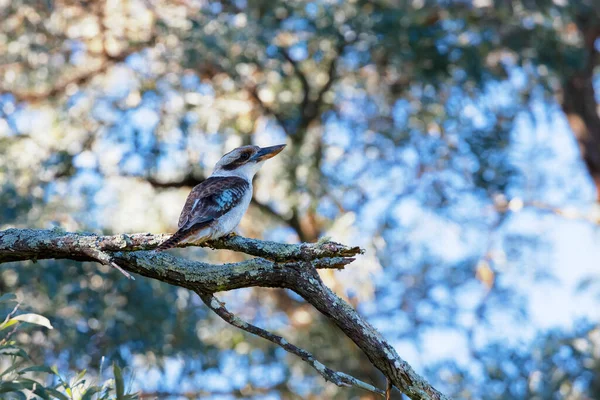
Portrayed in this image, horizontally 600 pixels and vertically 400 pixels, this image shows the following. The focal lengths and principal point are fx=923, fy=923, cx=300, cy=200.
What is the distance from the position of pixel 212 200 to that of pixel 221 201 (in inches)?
1.5

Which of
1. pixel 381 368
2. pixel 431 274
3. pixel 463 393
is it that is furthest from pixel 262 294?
pixel 381 368

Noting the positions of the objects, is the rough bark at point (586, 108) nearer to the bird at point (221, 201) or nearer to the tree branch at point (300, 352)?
the bird at point (221, 201)

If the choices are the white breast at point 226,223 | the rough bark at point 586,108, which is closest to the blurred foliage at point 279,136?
the rough bark at point 586,108

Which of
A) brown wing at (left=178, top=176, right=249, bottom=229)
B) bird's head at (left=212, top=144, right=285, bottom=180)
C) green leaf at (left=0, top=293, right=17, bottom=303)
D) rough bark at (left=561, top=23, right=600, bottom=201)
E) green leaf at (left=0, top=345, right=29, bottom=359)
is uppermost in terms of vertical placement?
green leaf at (left=0, top=293, right=17, bottom=303)

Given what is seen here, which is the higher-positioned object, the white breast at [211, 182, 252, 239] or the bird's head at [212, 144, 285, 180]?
the white breast at [211, 182, 252, 239]

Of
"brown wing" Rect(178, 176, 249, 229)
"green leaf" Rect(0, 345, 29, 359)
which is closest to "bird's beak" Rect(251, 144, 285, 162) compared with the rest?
"brown wing" Rect(178, 176, 249, 229)

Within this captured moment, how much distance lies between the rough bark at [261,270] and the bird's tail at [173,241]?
0.08 feet

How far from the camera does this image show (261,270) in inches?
110

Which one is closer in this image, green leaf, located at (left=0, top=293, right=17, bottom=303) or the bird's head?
green leaf, located at (left=0, top=293, right=17, bottom=303)

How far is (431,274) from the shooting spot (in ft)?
31.0

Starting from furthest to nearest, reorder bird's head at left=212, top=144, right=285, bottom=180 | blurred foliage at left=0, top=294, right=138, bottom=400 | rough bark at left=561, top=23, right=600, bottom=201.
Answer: rough bark at left=561, top=23, right=600, bottom=201 → bird's head at left=212, top=144, right=285, bottom=180 → blurred foliage at left=0, top=294, right=138, bottom=400

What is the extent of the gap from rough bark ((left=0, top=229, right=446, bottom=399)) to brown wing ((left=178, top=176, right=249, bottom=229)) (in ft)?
2.04

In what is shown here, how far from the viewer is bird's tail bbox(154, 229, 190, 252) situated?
2.86 meters

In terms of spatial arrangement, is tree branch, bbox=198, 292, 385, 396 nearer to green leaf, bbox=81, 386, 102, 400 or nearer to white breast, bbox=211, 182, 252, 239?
green leaf, bbox=81, 386, 102, 400
